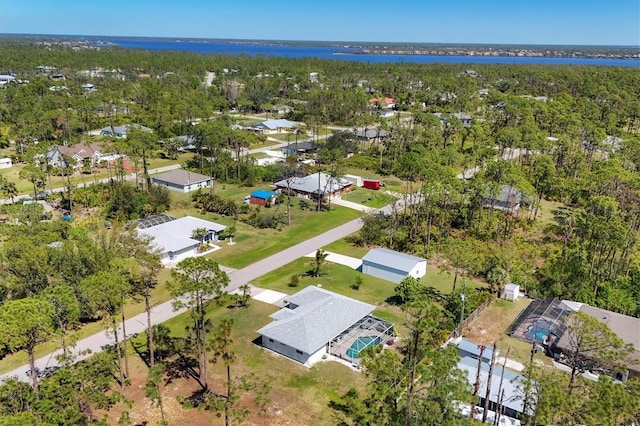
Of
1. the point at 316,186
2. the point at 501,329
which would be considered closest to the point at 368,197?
the point at 316,186

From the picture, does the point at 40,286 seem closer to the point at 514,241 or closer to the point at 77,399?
the point at 77,399

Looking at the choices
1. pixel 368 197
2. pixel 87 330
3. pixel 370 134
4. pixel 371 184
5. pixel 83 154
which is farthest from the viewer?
pixel 370 134

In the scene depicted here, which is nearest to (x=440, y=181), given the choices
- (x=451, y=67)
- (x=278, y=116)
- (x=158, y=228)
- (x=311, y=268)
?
(x=311, y=268)

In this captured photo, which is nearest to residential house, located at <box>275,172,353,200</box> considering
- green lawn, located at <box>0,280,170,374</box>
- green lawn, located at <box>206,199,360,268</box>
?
green lawn, located at <box>206,199,360,268</box>

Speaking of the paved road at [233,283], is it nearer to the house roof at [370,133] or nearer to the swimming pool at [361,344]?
the swimming pool at [361,344]

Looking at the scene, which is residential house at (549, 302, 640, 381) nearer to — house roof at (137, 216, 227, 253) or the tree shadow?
the tree shadow

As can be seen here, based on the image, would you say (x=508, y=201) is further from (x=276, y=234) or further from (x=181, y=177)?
(x=181, y=177)
